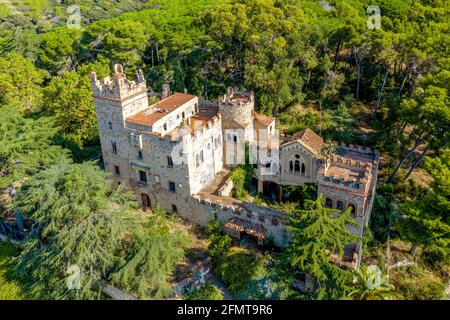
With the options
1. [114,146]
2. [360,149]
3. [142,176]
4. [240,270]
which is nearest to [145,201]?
[142,176]

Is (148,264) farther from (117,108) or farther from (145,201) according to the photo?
(117,108)

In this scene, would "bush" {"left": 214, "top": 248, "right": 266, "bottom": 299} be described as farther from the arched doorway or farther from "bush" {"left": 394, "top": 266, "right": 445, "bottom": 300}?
"bush" {"left": 394, "top": 266, "right": 445, "bottom": 300}

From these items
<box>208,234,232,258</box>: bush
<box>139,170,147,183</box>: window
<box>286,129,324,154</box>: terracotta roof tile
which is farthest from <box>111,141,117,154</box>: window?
<box>286,129,324,154</box>: terracotta roof tile

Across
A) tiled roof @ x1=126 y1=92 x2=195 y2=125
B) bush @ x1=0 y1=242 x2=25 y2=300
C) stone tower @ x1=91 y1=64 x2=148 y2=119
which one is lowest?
bush @ x1=0 y1=242 x2=25 y2=300

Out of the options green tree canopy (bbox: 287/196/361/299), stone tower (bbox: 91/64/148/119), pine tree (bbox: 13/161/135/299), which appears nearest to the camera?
green tree canopy (bbox: 287/196/361/299)

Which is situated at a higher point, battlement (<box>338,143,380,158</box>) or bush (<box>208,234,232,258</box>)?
battlement (<box>338,143,380,158</box>)

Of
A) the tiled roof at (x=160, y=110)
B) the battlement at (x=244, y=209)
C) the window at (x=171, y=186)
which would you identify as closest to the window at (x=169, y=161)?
the window at (x=171, y=186)

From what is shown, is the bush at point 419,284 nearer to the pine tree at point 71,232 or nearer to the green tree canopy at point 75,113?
the pine tree at point 71,232
